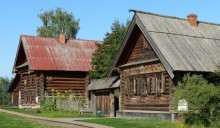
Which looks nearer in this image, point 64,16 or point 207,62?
point 207,62

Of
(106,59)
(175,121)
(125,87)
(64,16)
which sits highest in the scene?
(64,16)

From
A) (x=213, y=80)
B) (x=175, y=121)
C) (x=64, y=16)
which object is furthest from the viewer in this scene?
(x=64, y=16)

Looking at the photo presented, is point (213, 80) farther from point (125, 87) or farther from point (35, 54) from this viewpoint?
point (35, 54)

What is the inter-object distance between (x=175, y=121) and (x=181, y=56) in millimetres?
4136

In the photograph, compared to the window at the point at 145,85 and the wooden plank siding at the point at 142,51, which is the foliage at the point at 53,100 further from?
the wooden plank siding at the point at 142,51

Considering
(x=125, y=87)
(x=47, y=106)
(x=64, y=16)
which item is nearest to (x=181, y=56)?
(x=125, y=87)

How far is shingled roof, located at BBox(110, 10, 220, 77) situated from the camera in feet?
84.0

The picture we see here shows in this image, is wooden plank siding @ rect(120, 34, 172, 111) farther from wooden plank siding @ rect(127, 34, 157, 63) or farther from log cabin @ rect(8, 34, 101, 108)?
log cabin @ rect(8, 34, 101, 108)

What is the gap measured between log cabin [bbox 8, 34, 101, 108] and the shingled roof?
584 inches

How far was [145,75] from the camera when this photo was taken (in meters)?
29.8

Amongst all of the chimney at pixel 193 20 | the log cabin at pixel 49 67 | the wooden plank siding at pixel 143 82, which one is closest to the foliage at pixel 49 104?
the log cabin at pixel 49 67

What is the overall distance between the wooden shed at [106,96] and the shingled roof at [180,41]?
9.20 feet

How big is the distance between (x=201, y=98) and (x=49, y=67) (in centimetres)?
2686

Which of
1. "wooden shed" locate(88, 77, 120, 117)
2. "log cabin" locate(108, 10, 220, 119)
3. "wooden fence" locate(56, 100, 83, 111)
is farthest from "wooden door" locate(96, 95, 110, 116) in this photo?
"wooden fence" locate(56, 100, 83, 111)
